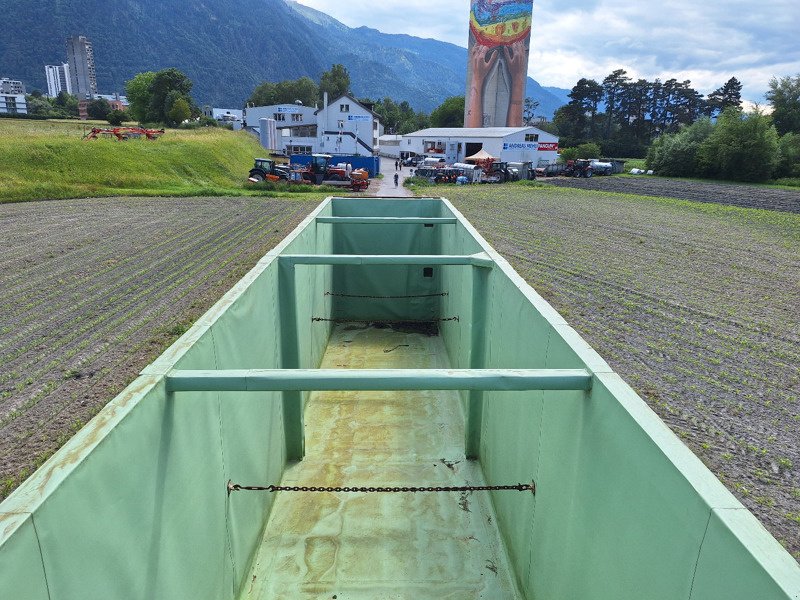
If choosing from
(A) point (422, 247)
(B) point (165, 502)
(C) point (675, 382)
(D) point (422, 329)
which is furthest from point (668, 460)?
(A) point (422, 247)

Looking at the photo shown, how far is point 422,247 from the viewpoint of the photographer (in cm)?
1327

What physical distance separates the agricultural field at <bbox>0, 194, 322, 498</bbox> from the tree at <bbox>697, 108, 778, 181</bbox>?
4222cm

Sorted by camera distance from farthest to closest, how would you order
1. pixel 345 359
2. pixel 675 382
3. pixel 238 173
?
pixel 238 173 → pixel 345 359 → pixel 675 382

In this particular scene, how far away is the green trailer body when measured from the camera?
2.34m

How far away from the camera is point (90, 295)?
10336 mm

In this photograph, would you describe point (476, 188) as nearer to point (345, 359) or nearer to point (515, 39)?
point (345, 359)

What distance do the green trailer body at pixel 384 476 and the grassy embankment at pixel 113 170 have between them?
21535mm

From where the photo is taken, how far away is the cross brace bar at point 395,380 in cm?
361

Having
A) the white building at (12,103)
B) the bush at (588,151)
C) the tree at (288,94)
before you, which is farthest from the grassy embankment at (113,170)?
the white building at (12,103)

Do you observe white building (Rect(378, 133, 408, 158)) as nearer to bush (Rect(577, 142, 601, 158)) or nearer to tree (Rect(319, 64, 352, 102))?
bush (Rect(577, 142, 601, 158))

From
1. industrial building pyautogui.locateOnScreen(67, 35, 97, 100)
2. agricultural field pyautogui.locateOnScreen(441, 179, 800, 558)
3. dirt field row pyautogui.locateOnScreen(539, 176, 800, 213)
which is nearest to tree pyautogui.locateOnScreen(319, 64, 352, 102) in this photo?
dirt field row pyautogui.locateOnScreen(539, 176, 800, 213)

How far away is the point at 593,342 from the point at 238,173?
3504 cm

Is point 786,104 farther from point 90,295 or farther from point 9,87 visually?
point 9,87

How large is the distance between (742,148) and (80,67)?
656ft
